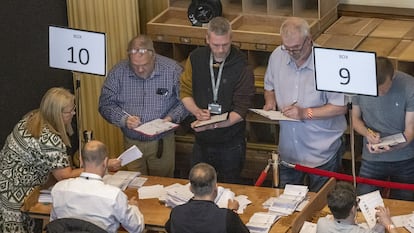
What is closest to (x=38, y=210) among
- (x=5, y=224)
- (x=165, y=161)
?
(x=5, y=224)

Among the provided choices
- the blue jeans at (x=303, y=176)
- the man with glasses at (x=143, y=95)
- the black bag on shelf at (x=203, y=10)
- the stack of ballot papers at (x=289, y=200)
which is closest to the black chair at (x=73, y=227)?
the stack of ballot papers at (x=289, y=200)

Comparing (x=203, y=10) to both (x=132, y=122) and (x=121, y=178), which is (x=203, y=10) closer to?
(x=132, y=122)

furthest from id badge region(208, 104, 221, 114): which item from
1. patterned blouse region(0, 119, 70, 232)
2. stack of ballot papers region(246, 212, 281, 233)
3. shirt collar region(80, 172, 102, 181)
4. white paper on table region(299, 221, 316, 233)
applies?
shirt collar region(80, 172, 102, 181)

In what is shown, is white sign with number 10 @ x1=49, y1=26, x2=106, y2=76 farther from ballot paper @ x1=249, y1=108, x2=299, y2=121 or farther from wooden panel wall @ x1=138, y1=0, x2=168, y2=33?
wooden panel wall @ x1=138, y1=0, x2=168, y2=33

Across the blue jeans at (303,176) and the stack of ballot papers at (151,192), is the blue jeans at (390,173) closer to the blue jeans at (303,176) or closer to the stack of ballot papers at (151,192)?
the blue jeans at (303,176)

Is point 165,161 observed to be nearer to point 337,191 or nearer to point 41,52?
point 41,52

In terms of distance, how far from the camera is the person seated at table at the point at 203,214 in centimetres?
550

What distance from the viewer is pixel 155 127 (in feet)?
23.5

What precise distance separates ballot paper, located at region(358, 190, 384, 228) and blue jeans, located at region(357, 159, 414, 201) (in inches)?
25.3

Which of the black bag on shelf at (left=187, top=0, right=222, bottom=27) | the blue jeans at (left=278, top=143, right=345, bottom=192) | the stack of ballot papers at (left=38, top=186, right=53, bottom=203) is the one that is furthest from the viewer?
the black bag on shelf at (left=187, top=0, right=222, bottom=27)

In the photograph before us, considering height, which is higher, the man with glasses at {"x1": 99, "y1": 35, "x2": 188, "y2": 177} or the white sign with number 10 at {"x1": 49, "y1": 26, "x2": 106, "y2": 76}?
the white sign with number 10 at {"x1": 49, "y1": 26, "x2": 106, "y2": 76}

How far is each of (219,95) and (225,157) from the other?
468 mm

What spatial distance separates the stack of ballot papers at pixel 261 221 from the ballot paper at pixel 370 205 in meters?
0.52

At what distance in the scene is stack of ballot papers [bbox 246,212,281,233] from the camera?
6176 mm
